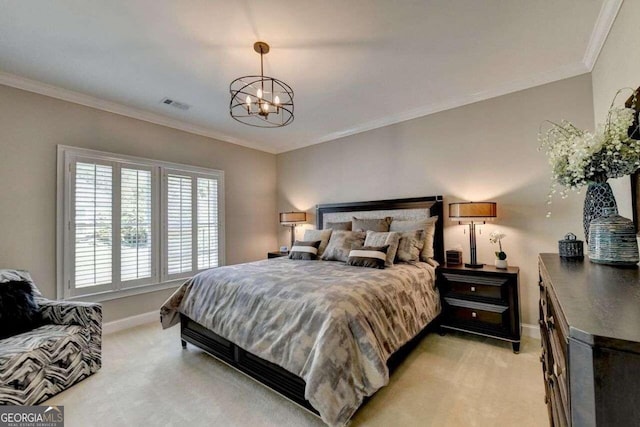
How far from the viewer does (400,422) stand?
175 cm

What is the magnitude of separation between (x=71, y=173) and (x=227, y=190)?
204 cm

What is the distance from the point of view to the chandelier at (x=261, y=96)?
2262 mm

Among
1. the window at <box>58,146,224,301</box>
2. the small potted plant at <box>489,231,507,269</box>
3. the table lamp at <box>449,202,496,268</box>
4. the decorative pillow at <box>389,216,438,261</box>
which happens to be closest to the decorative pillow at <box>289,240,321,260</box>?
the decorative pillow at <box>389,216,438,261</box>

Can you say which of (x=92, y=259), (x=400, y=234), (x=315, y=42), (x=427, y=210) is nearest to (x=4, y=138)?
(x=92, y=259)

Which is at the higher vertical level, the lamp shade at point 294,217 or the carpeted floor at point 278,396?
the lamp shade at point 294,217

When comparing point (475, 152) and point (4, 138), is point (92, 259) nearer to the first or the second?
point (4, 138)

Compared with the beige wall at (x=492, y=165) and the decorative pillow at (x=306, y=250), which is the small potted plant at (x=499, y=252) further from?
the decorative pillow at (x=306, y=250)

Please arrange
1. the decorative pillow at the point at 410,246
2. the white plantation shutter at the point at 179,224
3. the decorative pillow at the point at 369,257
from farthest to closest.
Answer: the white plantation shutter at the point at 179,224 < the decorative pillow at the point at 410,246 < the decorative pillow at the point at 369,257

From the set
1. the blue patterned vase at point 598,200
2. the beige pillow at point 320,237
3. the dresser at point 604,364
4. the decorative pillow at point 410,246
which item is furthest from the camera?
the beige pillow at point 320,237

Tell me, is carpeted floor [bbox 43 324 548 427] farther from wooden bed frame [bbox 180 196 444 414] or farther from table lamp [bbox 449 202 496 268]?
table lamp [bbox 449 202 496 268]

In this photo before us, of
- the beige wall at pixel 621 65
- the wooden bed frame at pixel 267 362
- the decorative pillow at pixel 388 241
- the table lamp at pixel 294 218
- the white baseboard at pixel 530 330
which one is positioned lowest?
the white baseboard at pixel 530 330

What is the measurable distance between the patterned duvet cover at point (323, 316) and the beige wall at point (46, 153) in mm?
1498

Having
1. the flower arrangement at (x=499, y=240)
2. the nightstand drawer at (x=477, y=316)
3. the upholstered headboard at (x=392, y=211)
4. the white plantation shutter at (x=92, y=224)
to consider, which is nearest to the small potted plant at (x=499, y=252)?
the flower arrangement at (x=499, y=240)

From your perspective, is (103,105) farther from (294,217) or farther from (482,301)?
(482,301)
